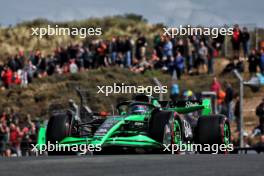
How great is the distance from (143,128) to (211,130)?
125cm

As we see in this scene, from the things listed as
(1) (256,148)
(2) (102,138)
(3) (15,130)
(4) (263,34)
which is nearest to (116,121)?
(2) (102,138)

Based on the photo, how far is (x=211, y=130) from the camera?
1820 cm

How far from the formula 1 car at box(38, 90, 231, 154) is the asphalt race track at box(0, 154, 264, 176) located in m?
3.89

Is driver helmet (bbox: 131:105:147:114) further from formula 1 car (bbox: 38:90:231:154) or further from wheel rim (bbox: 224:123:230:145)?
wheel rim (bbox: 224:123:230:145)

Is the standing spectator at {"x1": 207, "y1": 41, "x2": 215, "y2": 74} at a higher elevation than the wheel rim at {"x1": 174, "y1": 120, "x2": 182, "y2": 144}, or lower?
higher

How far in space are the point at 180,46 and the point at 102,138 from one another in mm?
13032

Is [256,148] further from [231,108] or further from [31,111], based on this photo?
[31,111]

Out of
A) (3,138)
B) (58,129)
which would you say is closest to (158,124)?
(58,129)

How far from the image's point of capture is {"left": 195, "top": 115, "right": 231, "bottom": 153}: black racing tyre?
59.5 feet

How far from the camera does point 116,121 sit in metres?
17.8

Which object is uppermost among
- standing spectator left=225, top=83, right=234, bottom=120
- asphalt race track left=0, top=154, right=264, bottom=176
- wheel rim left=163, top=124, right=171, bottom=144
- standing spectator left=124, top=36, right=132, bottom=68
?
standing spectator left=124, top=36, right=132, bottom=68

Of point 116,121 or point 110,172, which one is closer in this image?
point 110,172

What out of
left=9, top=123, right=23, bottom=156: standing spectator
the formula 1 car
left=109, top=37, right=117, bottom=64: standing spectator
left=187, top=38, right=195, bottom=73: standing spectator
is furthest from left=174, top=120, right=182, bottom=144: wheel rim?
left=109, top=37, right=117, bottom=64: standing spectator

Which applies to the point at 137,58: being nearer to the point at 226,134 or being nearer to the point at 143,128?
the point at 226,134
